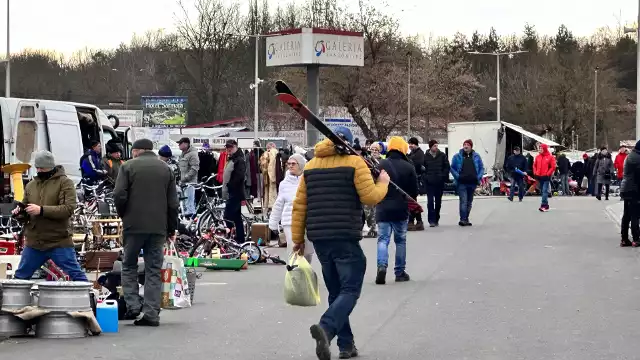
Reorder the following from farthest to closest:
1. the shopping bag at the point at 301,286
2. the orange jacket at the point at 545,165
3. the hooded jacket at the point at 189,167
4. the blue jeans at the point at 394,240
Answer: the orange jacket at the point at 545,165 → the hooded jacket at the point at 189,167 → the blue jeans at the point at 394,240 → the shopping bag at the point at 301,286

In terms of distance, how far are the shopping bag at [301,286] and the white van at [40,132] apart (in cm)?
1133

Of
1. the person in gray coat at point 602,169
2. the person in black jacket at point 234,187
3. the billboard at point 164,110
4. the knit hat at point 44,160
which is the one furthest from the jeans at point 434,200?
the billboard at point 164,110

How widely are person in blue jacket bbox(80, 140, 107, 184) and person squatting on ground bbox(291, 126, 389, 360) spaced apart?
41.0 ft

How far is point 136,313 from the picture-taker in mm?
11148

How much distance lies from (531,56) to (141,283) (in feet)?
307

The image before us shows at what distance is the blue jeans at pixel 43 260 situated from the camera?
10.8 metres

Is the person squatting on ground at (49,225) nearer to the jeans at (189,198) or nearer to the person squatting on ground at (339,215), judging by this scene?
the person squatting on ground at (339,215)

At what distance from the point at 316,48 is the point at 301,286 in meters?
45.3

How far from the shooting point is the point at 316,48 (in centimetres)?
5428

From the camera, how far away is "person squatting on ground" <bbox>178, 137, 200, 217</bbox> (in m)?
21.5

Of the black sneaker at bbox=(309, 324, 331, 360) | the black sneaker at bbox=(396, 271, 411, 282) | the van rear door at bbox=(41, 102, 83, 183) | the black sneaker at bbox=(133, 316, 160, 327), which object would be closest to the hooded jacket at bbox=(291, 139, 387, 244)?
the black sneaker at bbox=(309, 324, 331, 360)

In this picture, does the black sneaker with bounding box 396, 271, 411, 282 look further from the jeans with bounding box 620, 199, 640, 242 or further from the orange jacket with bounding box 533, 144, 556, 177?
the orange jacket with bounding box 533, 144, 556, 177

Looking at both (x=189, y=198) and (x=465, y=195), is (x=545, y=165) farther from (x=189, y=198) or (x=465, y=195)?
(x=189, y=198)

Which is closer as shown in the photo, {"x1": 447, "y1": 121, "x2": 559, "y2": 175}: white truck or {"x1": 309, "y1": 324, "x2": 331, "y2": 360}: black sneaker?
{"x1": 309, "y1": 324, "x2": 331, "y2": 360}: black sneaker
